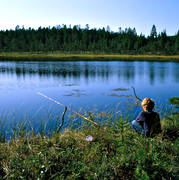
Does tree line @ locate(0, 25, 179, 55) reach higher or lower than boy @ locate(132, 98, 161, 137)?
higher

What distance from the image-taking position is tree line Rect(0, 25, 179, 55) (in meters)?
97.2

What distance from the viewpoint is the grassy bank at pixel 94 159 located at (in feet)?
10.7

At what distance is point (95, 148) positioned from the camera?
4.13 metres

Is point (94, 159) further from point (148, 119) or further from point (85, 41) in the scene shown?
point (85, 41)

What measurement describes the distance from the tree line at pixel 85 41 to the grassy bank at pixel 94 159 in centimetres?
9215

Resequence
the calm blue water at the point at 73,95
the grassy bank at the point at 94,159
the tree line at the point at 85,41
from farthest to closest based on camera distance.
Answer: the tree line at the point at 85,41 → the calm blue water at the point at 73,95 → the grassy bank at the point at 94,159

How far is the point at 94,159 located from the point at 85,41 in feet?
392

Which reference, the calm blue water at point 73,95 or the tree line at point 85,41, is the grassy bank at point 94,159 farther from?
the tree line at point 85,41

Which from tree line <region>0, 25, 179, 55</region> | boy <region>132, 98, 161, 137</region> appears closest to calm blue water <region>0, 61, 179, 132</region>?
boy <region>132, 98, 161, 137</region>

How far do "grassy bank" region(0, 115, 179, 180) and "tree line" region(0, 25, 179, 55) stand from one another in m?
92.2

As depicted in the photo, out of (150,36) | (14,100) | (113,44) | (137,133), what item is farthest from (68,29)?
(137,133)

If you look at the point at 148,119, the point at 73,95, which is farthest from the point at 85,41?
the point at 148,119

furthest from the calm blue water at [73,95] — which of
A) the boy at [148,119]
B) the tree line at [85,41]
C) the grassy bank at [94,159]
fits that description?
the tree line at [85,41]

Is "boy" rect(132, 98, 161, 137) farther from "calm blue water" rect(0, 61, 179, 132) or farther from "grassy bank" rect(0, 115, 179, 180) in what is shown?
"calm blue water" rect(0, 61, 179, 132)
